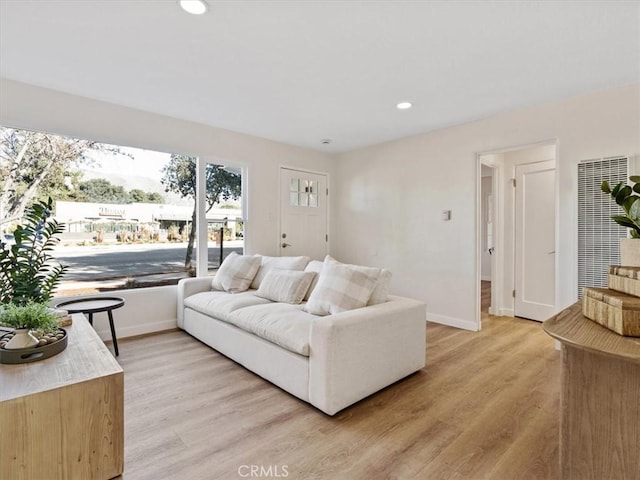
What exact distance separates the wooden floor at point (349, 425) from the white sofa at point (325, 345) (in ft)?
0.38

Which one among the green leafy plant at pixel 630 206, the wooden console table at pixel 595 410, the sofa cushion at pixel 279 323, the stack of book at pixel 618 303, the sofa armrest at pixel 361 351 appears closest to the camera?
the stack of book at pixel 618 303

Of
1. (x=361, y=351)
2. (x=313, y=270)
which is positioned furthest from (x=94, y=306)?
(x=361, y=351)

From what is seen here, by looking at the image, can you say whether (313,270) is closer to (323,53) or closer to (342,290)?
(342,290)

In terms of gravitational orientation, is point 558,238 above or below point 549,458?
above

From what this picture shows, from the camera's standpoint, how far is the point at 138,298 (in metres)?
3.49

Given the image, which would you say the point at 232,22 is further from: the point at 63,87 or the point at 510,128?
the point at 510,128

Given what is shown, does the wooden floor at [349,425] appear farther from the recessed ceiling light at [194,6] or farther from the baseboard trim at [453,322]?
the recessed ceiling light at [194,6]

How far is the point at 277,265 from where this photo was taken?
3.58 m

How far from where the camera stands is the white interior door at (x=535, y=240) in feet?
12.9

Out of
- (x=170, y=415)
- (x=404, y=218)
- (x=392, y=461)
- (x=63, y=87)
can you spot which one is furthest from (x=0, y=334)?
(x=404, y=218)

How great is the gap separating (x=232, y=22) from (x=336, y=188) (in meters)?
3.53

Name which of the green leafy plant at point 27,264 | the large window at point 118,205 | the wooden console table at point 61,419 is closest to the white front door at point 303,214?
the large window at point 118,205

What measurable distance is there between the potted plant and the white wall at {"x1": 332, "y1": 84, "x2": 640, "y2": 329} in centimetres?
376

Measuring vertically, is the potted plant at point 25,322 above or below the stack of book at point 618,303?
below
